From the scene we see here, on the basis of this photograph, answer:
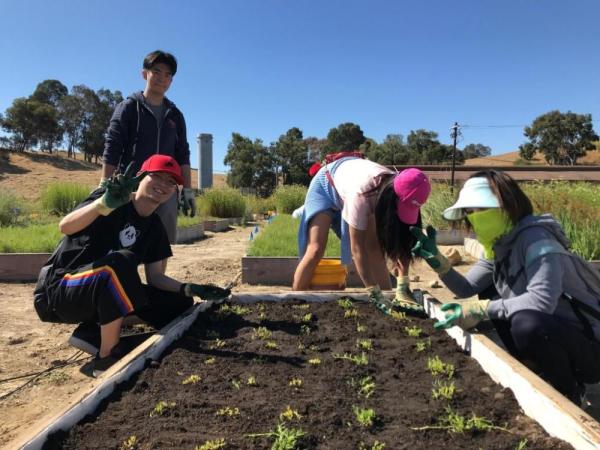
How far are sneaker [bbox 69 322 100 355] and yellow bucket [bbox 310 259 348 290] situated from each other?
1775mm

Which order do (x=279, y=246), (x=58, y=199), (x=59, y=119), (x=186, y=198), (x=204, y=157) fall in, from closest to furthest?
1. (x=186, y=198)
2. (x=279, y=246)
3. (x=58, y=199)
4. (x=204, y=157)
5. (x=59, y=119)

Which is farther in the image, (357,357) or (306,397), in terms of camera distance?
(357,357)

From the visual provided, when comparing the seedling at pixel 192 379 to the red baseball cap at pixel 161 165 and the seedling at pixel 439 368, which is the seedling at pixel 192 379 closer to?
the seedling at pixel 439 368

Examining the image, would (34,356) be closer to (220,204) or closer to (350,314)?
(350,314)

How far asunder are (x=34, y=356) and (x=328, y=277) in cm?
226

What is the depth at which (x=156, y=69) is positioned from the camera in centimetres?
318

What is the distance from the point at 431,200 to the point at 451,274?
25.9ft

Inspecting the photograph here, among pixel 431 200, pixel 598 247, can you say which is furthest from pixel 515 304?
pixel 431 200

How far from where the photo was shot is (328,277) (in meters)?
3.83

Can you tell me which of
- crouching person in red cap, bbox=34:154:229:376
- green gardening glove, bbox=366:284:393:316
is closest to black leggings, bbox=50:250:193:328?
crouching person in red cap, bbox=34:154:229:376

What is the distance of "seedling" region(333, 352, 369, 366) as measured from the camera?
6.69ft

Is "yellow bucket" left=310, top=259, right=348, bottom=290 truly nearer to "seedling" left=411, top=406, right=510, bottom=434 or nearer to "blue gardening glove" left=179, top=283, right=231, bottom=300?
"blue gardening glove" left=179, top=283, right=231, bottom=300

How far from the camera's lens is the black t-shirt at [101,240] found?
2461 millimetres

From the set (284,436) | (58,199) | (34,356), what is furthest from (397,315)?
(58,199)
